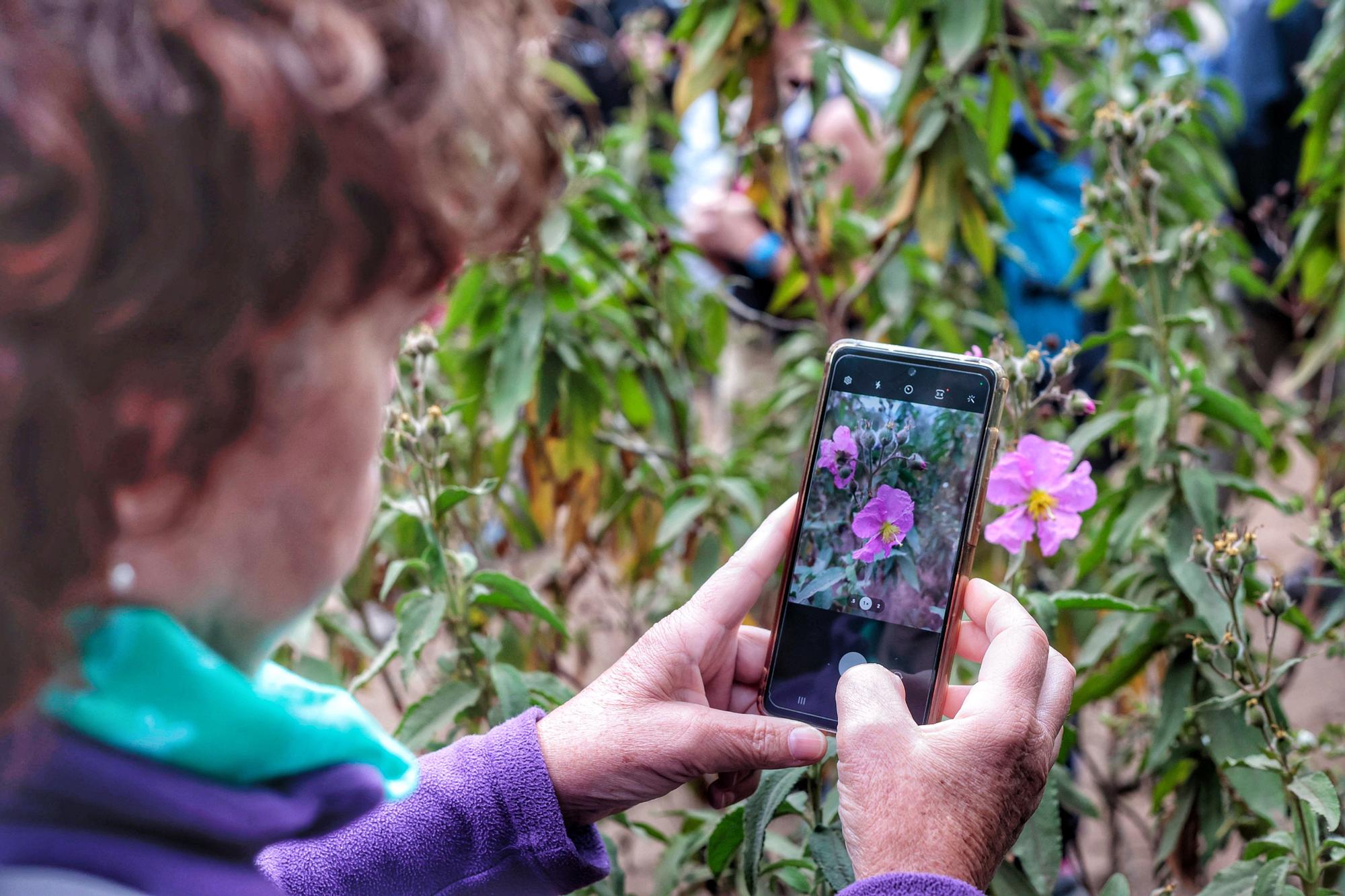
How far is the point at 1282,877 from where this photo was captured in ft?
3.10

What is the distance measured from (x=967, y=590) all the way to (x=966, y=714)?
0.14 m

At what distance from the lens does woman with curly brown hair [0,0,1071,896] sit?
0.40 metres

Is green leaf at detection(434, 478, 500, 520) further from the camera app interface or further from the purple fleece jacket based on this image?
the purple fleece jacket

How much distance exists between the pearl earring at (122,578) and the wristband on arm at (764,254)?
6.73ft

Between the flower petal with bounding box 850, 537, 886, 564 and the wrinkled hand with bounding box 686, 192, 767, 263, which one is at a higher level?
the wrinkled hand with bounding box 686, 192, 767, 263

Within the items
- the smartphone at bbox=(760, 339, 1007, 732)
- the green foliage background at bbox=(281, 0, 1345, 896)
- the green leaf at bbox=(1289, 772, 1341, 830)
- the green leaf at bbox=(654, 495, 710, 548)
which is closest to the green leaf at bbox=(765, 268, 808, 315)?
the green foliage background at bbox=(281, 0, 1345, 896)

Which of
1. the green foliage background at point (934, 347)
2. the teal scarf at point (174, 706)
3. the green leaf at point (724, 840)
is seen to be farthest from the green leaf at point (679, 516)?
the teal scarf at point (174, 706)

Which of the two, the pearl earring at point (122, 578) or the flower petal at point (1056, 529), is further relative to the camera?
the flower petal at point (1056, 529)

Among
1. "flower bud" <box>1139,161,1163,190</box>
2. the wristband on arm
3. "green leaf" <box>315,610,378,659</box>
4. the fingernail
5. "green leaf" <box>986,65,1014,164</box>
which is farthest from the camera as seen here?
the wristband on arm

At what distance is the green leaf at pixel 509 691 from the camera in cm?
109

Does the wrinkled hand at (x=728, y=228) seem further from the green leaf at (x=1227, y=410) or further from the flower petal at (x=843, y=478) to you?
the flower petal at (x=843, y=478)

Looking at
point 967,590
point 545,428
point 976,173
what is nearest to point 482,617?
point 545,428

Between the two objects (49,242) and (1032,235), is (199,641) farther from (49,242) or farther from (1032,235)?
(1032,235)

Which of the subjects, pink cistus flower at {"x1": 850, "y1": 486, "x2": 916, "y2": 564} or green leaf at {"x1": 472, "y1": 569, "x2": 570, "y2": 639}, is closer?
pink cistus flower at {"x1": 850, "y1": 486, "x2": 916, "y2": 564}
